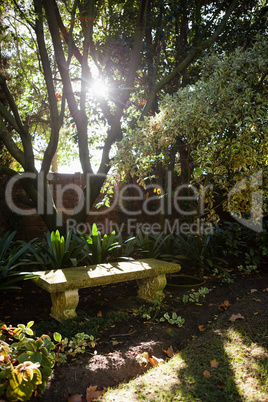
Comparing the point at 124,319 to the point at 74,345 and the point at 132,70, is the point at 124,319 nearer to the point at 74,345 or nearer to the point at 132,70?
the point at 74,345

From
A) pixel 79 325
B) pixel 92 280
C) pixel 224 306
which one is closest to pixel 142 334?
pixel 79 325

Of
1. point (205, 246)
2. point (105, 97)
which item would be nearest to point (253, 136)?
point (205, 246)

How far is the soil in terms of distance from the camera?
2.19 metres

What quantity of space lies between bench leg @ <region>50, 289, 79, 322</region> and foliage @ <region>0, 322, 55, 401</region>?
1.06 metres

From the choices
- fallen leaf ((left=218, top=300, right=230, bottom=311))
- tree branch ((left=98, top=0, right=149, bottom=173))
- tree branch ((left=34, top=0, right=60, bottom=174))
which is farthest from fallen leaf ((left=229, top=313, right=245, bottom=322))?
tree branch ((left=34, top=0, right=60, bottom=174))

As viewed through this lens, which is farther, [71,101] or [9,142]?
[71,101]

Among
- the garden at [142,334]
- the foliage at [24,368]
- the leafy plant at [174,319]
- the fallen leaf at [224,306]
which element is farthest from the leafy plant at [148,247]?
the foliage at [24,368]

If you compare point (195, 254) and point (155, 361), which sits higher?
point (195, 254)

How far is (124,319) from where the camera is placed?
3.29 metres

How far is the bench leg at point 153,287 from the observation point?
3816mm

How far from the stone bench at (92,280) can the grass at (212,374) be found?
1001 millimetres

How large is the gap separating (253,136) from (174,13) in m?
3.18

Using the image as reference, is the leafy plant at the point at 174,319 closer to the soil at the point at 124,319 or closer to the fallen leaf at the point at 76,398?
the soil at the point at 124,319

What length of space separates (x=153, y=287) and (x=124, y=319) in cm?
66
